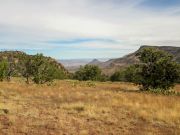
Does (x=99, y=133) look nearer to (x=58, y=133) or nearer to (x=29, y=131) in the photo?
(x=58, y=133)

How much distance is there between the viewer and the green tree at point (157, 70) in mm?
35781

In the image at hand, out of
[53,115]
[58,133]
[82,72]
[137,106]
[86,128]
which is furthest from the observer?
[82,72]

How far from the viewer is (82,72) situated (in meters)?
89.1

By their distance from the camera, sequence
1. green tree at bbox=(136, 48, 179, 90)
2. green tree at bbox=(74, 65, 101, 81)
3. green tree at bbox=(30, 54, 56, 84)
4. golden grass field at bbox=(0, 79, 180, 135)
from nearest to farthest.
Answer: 1. golden grass field at bbox=(0, 79, 180, 135)
2. green tree at bbox=(136, 48, 179, 90)
3. green tree at bbox=(30, 54, 56, 84)
4. green tree at bbox=(74, 65, 101, 81)

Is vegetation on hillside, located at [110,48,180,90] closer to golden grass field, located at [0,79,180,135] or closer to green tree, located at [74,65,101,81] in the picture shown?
golden grass field, located at [0,79,180,135]

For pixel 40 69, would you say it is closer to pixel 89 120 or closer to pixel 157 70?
pixel 157 70

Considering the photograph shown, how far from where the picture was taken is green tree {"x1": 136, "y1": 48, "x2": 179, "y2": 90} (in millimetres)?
35781

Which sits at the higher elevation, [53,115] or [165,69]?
[165,69]

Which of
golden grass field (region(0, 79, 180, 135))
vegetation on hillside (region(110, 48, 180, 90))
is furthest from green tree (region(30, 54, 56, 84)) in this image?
golden grass field (region(0, 79, 180, 135))

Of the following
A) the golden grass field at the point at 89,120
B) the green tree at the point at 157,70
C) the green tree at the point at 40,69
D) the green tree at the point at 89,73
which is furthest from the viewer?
the green tree at the point at 89,73

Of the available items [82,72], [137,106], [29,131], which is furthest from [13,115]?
[82,72]

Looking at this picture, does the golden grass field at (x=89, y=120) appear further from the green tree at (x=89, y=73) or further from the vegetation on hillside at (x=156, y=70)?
the green tree at (x=89, y=73)

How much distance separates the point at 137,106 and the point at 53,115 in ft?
20.0

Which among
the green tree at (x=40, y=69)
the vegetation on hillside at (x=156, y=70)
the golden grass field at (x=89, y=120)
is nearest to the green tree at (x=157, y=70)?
the vegetation on hillside at (x=156, y=70)
